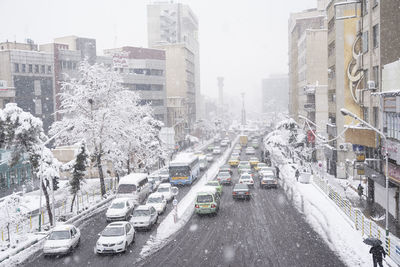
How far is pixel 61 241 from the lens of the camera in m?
22.0

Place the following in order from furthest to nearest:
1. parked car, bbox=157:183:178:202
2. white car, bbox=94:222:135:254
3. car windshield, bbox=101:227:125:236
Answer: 1. parked car, bbox=157:183:178:202
2. car windshield, bbox=101:227:125:236
3. white car, bbox=94:222:135:254

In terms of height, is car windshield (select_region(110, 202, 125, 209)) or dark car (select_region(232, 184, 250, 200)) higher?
car windshield (select_region(110, 202, 125, 209))

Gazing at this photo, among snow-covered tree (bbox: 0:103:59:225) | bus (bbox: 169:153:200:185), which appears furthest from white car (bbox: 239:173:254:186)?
snow-covered tree (bbox: 0:103:59:225)

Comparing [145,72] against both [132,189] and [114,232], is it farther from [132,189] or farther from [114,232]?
[114,232]

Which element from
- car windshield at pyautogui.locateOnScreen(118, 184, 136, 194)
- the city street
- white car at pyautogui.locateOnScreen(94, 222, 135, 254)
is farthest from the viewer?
car windshield at pyautogui.locateOnScreen(118, 184, 136, 194)

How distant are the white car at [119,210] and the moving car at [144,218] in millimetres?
2315

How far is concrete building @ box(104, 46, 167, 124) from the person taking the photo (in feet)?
300

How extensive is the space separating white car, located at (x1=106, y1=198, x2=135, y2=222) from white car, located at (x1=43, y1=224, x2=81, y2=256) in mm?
5848

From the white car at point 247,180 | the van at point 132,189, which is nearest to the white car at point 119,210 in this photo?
the van at point 132,189

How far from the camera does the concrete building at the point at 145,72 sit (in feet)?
300

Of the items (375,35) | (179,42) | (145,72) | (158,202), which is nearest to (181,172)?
(158,202)

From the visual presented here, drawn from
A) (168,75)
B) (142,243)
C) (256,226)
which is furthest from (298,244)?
(168,75)

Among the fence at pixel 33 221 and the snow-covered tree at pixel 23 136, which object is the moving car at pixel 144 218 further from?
the snow-covered tree at pixel 23 136

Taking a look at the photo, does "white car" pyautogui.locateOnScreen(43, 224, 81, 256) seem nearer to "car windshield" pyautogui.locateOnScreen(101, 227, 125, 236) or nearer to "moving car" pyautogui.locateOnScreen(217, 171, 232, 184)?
"car windshield" pyautogui.locateOnScreen(101, 227, 125, 236)
